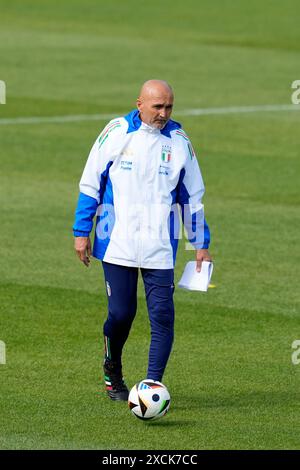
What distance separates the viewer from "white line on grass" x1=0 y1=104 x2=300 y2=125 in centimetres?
2383

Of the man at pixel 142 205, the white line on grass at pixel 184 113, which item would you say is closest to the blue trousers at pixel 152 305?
the man at pixel 142 205

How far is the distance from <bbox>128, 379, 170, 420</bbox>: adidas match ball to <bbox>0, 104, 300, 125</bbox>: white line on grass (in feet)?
48.6

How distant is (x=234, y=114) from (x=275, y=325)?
13349mm

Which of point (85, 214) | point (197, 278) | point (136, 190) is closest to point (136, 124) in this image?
point (136, 190)

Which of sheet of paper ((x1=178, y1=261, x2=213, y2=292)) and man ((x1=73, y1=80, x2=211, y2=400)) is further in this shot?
sheet of paper ((x1=178, y1=261, x2=213, y2=292))

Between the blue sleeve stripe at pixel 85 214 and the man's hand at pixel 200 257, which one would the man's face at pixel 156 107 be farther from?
the man's hand at pixel 200 257

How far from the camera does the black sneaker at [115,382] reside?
980cm

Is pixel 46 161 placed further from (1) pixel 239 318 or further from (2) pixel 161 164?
(2) pixel 161 164

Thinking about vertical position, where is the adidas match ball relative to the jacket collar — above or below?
below

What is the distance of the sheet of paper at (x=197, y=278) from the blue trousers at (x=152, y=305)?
169 mm

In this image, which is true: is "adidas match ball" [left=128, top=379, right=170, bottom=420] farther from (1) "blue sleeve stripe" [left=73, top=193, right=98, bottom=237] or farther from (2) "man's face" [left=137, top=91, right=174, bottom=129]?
(2) "man's face" [left=137, top=91, right=174, bottom=129]

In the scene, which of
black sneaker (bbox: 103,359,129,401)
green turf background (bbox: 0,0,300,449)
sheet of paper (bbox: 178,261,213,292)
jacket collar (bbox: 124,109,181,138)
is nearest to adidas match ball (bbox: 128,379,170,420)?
green turf background (bbox: 0,0,300,449)

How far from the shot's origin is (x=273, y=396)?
998cm
